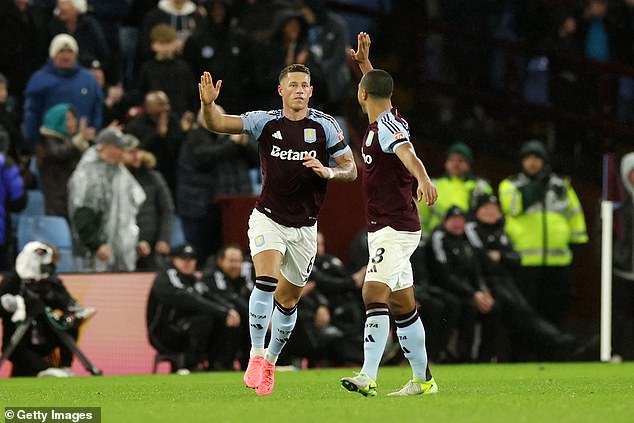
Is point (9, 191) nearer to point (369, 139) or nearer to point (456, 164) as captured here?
point (456, 164)

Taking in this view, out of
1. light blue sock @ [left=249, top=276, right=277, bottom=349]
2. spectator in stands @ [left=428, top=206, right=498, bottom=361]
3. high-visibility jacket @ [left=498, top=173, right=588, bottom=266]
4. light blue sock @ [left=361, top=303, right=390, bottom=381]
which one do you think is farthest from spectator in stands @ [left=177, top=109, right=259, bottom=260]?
light blue sock @ [left=361, top=303, right=390, bottom=381]

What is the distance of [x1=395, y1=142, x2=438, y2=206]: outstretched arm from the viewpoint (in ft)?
34.0

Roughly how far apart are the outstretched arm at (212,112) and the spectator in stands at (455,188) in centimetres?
761

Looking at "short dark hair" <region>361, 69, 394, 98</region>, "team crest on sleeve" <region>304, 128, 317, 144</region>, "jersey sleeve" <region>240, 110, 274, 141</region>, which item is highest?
"short dark hair" <region>361, 69, 394, 98</region>

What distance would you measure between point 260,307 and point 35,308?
5014 mm

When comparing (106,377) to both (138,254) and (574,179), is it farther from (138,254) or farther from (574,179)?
(574,179)

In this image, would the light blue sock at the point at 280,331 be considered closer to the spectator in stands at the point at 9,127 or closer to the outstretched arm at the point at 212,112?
the outstretched arm at the point at 212,112

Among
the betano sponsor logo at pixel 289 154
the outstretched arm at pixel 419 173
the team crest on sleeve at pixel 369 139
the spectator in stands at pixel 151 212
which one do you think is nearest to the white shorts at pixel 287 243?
the betano sponsor logo at pixel 289 154

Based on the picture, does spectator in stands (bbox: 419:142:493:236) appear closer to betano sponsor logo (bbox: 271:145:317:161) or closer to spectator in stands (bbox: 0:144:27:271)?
spectator in stands (bbox: 0:144:27:271)

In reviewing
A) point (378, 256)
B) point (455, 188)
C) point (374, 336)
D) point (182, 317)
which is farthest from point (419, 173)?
point (455, 188)

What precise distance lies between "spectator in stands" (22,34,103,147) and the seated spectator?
2.79 metres

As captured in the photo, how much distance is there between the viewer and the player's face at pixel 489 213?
19.1 m

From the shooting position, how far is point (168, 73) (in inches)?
755

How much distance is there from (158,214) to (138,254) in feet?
1.79
